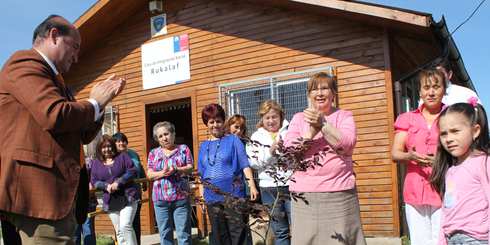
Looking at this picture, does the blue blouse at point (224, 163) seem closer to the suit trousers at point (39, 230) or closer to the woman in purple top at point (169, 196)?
the woman in purple top at point (169, 196)

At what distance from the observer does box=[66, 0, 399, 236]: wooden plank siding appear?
7336mm

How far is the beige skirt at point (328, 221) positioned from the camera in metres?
3.32

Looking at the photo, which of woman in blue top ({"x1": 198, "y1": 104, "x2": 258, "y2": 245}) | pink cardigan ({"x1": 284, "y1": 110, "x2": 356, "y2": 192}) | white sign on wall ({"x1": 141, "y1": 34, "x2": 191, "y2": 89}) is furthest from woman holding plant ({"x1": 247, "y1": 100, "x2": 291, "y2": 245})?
white sign on wall ({"x1": 141, "y1": 34, "x2": 191, "y2": 89})

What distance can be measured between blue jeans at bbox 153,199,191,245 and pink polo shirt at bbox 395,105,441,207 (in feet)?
8.88

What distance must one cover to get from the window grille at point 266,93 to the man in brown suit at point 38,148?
5665 mm

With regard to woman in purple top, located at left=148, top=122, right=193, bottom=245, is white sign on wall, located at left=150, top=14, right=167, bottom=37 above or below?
above

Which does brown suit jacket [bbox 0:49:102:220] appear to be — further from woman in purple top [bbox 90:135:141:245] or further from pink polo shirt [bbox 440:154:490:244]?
woman in purple top [bbox 90:135:141:245]

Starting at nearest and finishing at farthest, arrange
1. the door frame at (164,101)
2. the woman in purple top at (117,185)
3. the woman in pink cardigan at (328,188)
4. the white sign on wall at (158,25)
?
the woman in pink cardigan at (328,188) → the woman in purple top at (117,185) → the door frame at (164,101) → the white sign on wall at (158,25)

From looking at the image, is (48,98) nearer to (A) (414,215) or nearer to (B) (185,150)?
(A) (414,215)

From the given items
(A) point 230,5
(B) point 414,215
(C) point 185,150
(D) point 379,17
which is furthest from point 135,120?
(B) point 414,215

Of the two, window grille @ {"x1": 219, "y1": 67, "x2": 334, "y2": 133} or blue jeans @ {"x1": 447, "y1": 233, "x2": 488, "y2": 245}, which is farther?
window grille @ {"x1": 219, "y1": 67, "x2": 334, "y2": 133}

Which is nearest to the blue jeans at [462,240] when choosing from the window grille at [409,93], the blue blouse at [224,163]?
the blue blouse at [224,163]

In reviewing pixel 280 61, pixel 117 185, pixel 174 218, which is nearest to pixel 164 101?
pixel 280 61

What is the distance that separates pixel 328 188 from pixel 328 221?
0.71ft
